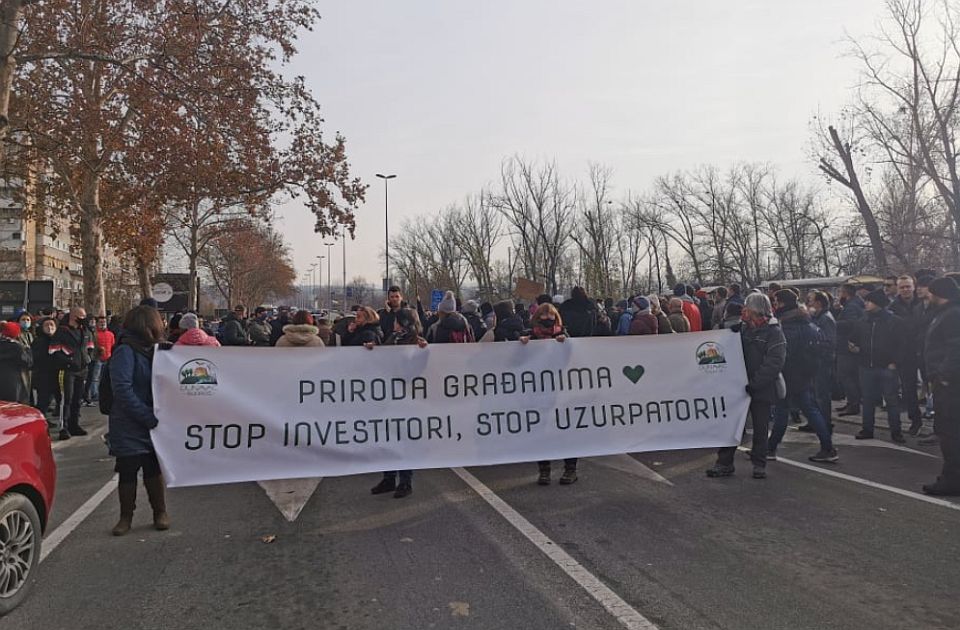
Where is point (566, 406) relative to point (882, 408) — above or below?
above

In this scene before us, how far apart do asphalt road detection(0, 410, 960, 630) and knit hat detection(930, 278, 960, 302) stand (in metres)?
1.88

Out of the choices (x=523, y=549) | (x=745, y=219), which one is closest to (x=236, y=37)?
(x=523, y=549)

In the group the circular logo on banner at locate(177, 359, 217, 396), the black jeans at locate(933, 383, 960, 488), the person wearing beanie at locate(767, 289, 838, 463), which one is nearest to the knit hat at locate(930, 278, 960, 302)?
the black jeans at locate(933, 383, 960, 488)

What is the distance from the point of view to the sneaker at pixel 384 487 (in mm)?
6996

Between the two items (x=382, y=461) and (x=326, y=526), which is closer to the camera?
(x=326, y=526)

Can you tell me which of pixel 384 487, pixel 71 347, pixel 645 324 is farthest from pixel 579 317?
pixel 71 347

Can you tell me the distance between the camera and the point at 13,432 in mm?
4258

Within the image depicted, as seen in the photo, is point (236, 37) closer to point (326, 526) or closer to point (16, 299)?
point (326, 526)

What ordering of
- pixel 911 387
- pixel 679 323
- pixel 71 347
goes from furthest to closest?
1. pixel 71 347
2. pixel 679 323
3. pixel 911 387

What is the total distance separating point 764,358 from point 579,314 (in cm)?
266

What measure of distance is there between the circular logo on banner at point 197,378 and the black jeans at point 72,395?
6.29 metres

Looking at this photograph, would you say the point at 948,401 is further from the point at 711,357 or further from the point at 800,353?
the point at 711,357

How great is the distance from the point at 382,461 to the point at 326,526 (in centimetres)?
75

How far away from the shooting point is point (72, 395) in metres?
11.4
